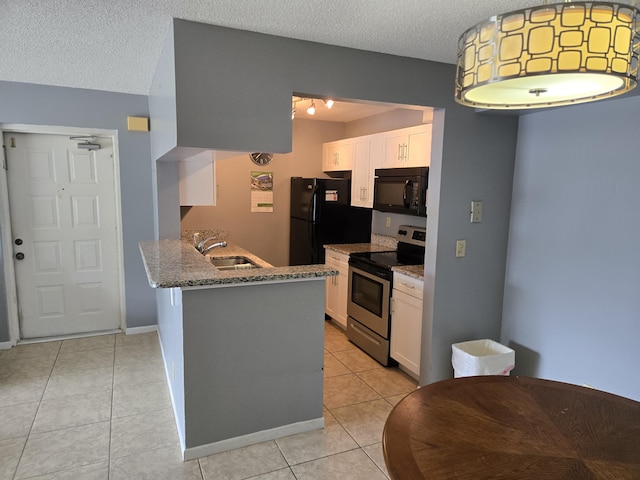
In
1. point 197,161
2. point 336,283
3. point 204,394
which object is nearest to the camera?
point 204,394

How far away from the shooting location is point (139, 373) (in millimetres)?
3379

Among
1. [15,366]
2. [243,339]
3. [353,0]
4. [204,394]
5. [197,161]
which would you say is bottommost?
[15,366]

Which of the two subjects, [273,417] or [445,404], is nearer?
[445,404]

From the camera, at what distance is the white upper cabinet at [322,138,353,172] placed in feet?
15.2

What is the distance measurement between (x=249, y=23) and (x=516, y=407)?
2191 millimetres

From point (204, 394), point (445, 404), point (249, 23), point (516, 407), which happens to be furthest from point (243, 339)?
point (249, 23)

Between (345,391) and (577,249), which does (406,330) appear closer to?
(345,391)

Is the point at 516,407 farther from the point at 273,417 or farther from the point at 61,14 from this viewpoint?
the point at 61,14

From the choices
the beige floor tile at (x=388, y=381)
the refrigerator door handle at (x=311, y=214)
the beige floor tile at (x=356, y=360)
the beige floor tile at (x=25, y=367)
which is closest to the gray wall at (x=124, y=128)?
the beige floor tile at (x=25, y=367)

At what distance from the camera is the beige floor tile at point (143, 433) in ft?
7.90

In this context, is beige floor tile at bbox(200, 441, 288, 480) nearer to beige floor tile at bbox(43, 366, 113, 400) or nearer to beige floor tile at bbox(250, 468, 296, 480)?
beige floor tile at bbox(250, 468, 296, 480)

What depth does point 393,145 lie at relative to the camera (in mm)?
3816

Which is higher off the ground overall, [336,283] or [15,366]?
[336,283]

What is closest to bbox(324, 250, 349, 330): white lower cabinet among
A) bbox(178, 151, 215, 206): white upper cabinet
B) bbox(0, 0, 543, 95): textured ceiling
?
bbox(178, 151, 215, 206): white upper cabinet
